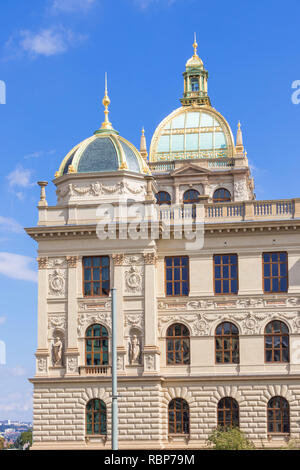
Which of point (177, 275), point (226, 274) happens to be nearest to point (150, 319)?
point (177, 275)

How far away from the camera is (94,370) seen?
55.8m

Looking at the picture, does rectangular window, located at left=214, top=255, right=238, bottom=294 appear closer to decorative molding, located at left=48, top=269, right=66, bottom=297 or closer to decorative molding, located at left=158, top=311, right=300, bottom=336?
decorative molding, located at left=158, top=311, right=300, bottom=336

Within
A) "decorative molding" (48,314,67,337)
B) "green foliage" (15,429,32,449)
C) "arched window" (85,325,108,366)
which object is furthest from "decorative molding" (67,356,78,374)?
"green foliage" (15,429,32,449)

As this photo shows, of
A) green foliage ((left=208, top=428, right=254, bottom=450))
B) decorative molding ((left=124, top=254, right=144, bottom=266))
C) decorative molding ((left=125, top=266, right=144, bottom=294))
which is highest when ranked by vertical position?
decorative molding ((left=124, top=254, right=144, bottom=266))

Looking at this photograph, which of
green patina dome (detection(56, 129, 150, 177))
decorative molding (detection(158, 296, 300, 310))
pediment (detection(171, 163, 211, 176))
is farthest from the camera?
pediment (detection(171, 163, 211, 176))

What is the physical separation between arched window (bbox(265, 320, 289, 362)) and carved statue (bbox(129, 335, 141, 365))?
7.50 m

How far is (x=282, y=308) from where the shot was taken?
183ft

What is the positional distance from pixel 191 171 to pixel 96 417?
22.7 metres

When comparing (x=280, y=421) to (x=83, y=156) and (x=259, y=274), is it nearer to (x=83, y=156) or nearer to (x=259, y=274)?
(x=259, y=274)

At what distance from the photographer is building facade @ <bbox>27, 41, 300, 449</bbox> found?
54844mm

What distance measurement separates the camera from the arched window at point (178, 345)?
2217 inches

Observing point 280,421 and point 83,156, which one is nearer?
point 280,421
